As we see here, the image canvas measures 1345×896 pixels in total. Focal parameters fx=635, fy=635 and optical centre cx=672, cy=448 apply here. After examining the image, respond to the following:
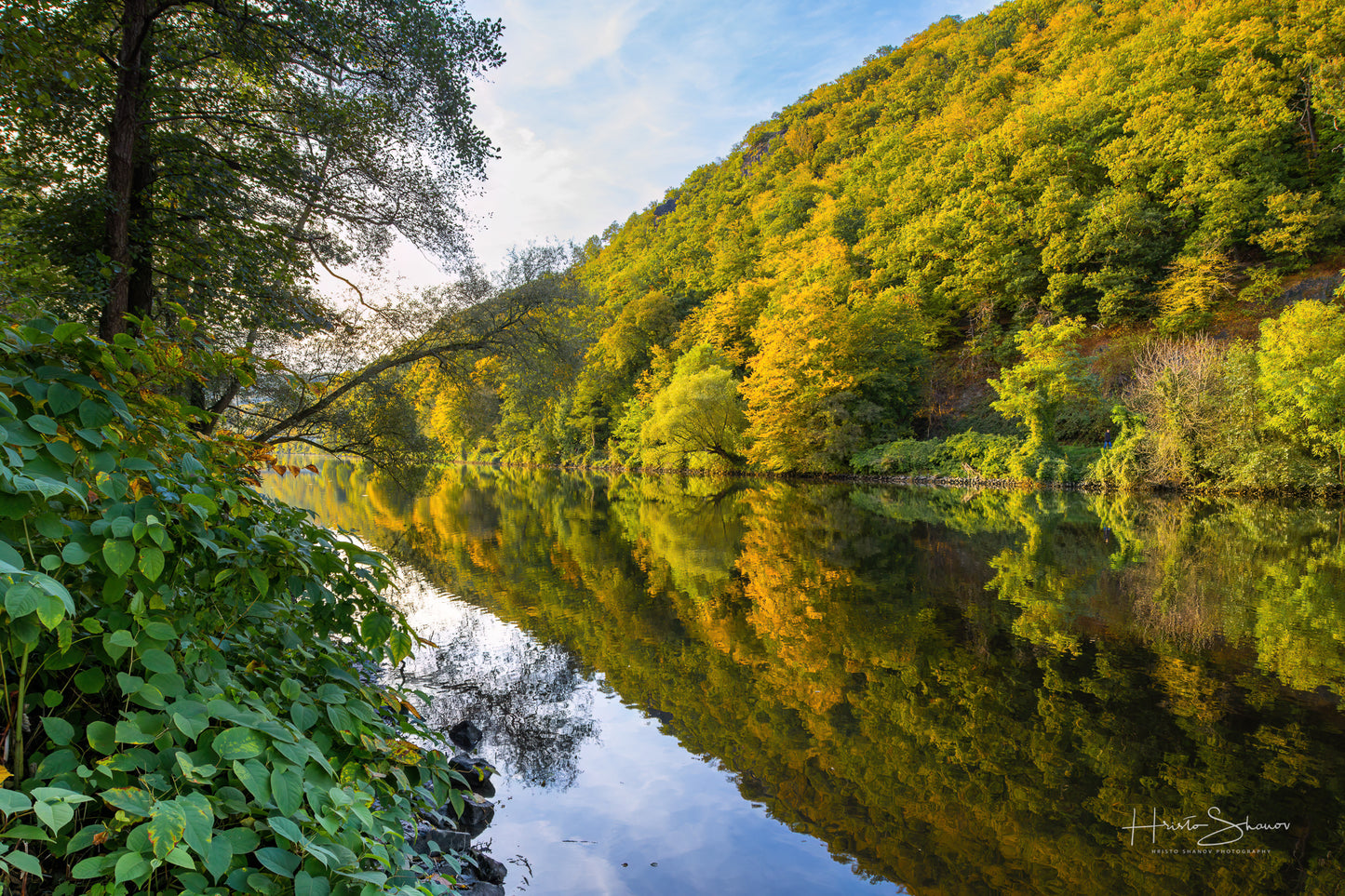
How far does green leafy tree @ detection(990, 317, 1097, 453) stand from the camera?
88.7ft

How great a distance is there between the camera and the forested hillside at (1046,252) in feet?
104

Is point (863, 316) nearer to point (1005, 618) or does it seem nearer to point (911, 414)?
point (911, 414)

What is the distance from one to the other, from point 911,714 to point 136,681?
589 cm

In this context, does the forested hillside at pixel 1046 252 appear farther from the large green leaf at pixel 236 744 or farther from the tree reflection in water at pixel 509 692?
the large green leaf at pixel 236 744

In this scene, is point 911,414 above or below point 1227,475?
above

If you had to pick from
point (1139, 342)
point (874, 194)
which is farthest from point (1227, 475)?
point (874, 194)

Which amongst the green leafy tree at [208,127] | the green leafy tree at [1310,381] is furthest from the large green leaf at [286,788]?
the green leafy tree at [1310,381]

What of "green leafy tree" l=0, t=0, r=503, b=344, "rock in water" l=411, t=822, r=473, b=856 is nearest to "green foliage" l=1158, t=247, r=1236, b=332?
"green leafy tree" l=0, t=0, r=503, b=344

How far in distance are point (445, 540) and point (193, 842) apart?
1660 centimetres

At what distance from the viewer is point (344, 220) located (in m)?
9.71

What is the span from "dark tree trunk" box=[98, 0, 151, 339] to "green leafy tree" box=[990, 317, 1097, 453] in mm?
29253

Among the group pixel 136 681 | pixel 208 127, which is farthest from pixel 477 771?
pixel 208 127

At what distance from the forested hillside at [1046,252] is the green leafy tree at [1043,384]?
0.70ft

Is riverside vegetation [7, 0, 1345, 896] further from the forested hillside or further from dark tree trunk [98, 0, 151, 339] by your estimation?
the forested hillside
